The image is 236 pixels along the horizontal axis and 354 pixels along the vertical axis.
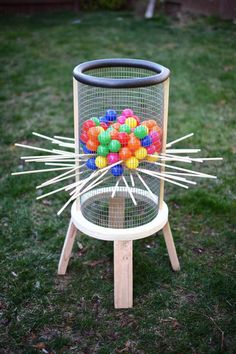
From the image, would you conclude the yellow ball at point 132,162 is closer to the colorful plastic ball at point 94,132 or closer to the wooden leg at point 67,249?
the colorful plastic ball at point 94,132

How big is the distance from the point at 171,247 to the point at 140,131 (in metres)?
0.92

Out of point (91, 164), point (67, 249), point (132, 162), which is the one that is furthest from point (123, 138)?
point (67, 249)

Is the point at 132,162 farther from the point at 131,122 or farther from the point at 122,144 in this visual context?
the point at 131,122

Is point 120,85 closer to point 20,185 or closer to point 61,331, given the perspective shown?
point 61,331

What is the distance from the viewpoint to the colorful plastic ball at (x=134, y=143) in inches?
100

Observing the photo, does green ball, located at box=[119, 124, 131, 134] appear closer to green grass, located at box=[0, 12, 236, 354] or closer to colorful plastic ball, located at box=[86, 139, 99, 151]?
colorful plastic ball, located at box=[86, 139, 99, 151]

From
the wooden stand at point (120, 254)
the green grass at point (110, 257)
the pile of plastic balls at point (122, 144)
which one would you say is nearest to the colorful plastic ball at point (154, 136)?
the pile of plastic balls at point (122, 144)

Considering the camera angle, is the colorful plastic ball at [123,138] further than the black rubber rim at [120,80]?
Yes

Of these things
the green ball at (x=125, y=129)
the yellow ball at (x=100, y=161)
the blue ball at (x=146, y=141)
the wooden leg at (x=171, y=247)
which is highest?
the green ball at (x=125, y=129)

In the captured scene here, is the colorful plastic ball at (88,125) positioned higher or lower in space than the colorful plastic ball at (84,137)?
higher

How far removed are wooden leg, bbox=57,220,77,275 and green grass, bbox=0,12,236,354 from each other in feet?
0.24

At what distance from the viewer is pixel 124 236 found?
2.63 meters

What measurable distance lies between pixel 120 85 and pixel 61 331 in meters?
1.47

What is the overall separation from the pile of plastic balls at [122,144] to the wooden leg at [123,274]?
440 mm
